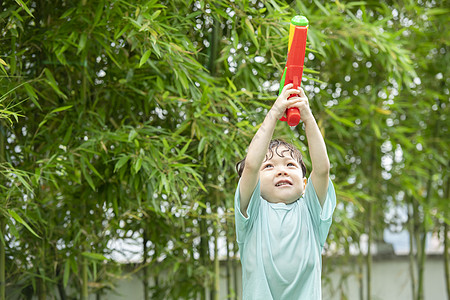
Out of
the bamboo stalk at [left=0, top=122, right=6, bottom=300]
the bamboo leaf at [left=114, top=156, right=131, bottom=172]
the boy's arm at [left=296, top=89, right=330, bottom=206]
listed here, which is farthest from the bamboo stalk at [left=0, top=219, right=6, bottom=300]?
the boy's arm at [left=296, top=89, right=330, bottom=206]

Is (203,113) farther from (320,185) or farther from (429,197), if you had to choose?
(429,197)

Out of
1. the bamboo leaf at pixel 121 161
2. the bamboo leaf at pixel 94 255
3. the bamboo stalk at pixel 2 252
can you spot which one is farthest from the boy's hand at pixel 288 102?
the bamboo stalk at pixel 2 252

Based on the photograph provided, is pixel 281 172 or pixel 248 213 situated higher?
pixel 281 172

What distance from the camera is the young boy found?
5.39 feet

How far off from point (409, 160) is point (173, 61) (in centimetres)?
196

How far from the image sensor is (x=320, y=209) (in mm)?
1733

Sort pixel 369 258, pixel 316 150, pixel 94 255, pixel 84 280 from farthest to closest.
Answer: pixel 369 258
pixel 84 280
pixel 94 255
pixel 316 150

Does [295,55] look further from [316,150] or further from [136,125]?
[136,125]

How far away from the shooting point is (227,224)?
9.86 feet

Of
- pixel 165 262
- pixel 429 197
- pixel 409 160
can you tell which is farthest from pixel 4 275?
pixel 429 197

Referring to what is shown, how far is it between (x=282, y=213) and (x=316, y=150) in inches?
8.2

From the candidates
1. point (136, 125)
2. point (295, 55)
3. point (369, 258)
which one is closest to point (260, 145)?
point (295, 55)

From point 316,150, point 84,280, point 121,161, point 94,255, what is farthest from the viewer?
point 84,280

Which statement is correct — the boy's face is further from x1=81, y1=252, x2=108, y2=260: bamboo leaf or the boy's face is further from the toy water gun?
x1=81, y1=252, x2=108, y2=260: bamboo leaf
